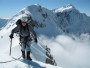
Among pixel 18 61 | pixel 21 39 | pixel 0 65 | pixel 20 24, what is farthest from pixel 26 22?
pixel 0 65

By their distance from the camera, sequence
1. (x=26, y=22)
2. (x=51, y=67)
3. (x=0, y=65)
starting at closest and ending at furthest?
(x=0, y=65)
(x=51, y=67)
(x=26, y=22)

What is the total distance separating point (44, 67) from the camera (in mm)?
9156

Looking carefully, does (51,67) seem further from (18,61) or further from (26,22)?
(26,22)

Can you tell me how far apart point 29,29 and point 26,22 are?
541 millimetres

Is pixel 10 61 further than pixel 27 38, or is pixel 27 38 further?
pixel 27 38

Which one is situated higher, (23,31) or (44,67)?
(23,31)

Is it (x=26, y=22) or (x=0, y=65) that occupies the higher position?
(x=26, y=22)

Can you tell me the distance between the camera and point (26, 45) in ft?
35.8

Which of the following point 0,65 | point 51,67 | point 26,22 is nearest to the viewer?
point 0,65

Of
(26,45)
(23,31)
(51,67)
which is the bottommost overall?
(51,67)

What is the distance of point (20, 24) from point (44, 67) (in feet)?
10.6

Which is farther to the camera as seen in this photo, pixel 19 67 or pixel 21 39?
pixel 21 39

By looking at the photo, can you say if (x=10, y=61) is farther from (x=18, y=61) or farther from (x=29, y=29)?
(x=29, y=29)

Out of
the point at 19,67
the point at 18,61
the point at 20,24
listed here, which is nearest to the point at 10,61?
the point at 18,61
